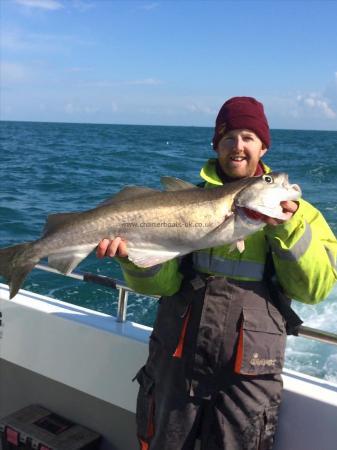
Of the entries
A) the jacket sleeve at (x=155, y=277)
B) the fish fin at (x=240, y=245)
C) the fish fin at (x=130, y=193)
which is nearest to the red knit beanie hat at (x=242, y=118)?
the fish fin at (x=130, y=193)

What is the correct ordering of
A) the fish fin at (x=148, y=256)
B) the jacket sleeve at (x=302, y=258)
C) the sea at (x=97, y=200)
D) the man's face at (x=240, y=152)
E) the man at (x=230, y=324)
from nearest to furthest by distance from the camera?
the jacket sleeve at (x=302, y=258), the man at (x=230, y=324), the fish fin at (x=148, y=256), the man's face at (x=240, y=152), the sea at (x=97, y=200)

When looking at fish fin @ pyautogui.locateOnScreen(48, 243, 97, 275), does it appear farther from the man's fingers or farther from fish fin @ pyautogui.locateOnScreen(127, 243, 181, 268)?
fish fin @ pyautogui.locateOnScreen(127, 243, 181, 268)

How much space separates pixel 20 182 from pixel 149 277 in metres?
17.7

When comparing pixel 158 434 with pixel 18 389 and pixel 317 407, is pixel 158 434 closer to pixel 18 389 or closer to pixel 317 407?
pixel 317 407

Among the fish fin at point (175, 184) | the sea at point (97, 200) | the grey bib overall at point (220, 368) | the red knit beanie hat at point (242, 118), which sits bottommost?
the sea at point (97, 200)

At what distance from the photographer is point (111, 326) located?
12.2 feet

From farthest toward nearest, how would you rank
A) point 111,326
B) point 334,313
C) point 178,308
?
1. point 334,313
2. point 111,326
3. point 178,308

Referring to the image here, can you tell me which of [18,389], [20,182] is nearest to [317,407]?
[18,389]

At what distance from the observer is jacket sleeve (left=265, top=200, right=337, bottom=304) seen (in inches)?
94.9

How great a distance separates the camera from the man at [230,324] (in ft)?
8.31

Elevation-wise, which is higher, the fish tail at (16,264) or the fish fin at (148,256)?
the fish fin at (148,256)

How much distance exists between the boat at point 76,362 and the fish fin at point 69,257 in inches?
27.7

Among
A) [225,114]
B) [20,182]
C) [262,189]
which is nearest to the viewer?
[262,189]

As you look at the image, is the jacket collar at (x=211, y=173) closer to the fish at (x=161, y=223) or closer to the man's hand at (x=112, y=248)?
the fish at (x=161, y=223)
